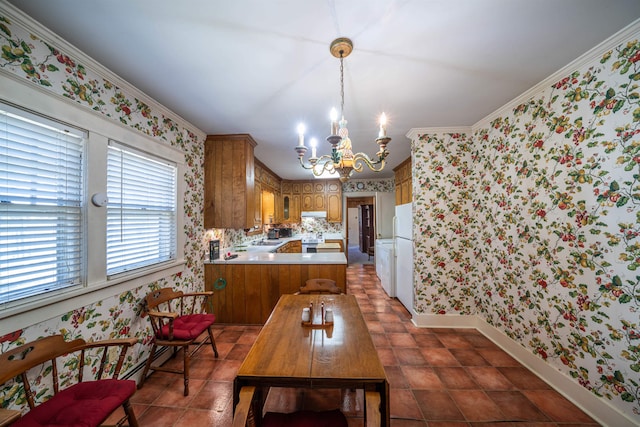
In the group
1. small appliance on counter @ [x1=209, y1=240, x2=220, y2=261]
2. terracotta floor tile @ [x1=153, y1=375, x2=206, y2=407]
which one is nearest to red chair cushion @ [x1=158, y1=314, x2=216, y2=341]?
terracotta floor tile @ [x1=153, y1=375, x2=206, y2=407]

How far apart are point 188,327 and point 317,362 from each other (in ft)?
4.92

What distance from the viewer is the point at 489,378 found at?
200 cm

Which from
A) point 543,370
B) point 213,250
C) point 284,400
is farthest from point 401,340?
point 213,250

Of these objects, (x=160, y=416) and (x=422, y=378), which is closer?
(x=160, y=416)

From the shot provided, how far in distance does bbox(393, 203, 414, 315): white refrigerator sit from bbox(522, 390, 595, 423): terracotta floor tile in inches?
56.5

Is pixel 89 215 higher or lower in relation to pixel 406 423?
higher

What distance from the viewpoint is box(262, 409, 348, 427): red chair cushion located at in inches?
42.7

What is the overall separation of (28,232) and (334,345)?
6.34 feet

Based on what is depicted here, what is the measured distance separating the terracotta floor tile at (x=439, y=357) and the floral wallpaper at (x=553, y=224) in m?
0.60

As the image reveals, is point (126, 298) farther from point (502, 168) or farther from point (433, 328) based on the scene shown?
point (502, 168)

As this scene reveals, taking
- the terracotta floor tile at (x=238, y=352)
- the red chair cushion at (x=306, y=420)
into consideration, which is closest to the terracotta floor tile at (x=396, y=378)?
the red chair cushion at (x=306, y=420)

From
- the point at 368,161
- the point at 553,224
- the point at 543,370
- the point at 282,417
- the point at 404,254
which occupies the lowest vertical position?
the point at 543,370

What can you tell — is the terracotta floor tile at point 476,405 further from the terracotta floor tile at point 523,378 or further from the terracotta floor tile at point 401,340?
the terracotta floor tile at point 401,340

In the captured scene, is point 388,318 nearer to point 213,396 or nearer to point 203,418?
point 213,396
